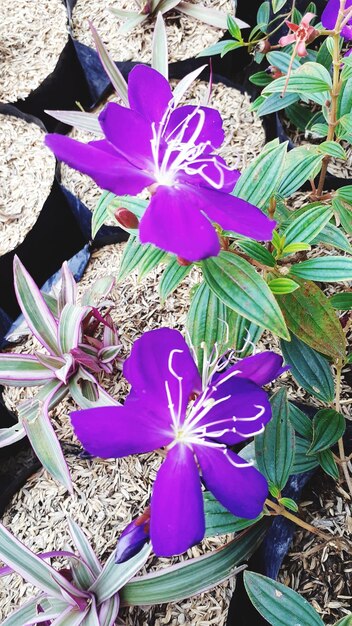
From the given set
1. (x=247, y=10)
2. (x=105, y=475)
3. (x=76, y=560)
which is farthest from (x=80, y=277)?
(x=247, y=10)

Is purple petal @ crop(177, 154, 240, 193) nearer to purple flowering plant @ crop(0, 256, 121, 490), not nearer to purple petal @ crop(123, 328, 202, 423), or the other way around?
purple petal @ crop(123, 328, 202, 423)

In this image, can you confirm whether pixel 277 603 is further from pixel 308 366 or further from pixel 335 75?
pixel 335 75

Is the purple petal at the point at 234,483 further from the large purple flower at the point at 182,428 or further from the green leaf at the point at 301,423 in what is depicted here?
the green leaf at the point at 301,423

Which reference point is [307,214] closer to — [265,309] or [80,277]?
[265,309]

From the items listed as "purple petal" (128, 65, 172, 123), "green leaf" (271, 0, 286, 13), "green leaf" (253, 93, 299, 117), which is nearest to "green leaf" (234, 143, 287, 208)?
"purple petal" (128, 65, 172, 123)

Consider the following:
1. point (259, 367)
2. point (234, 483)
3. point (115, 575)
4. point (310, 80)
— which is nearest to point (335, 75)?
point (310, 80)
